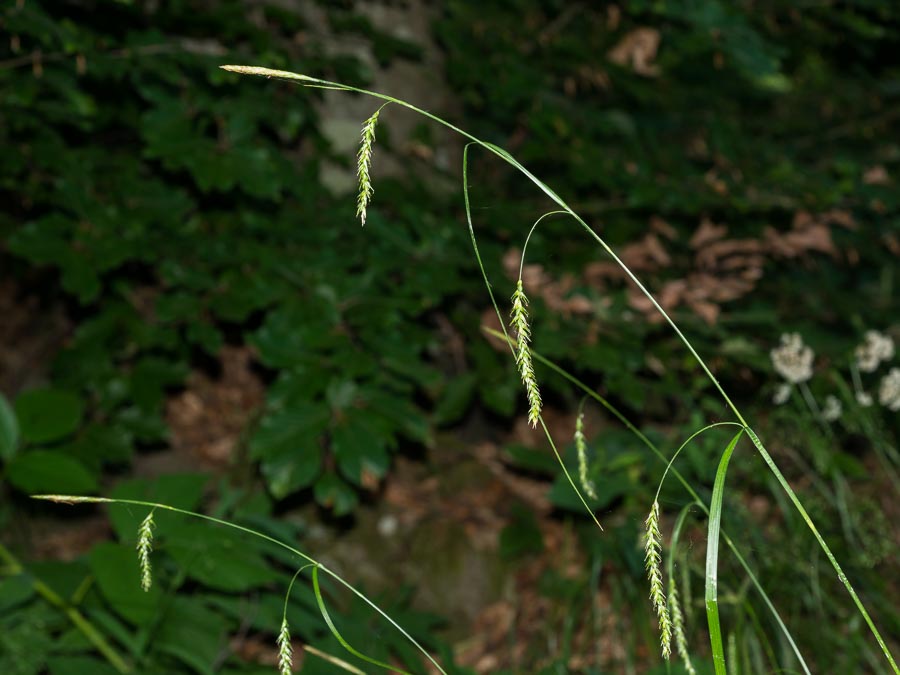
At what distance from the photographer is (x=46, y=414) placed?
5.61ft

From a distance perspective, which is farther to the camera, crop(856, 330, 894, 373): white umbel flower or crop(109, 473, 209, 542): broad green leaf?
crop(856, 330, 894, 373): white umbel flower

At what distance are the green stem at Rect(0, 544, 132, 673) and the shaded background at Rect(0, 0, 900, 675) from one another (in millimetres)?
12

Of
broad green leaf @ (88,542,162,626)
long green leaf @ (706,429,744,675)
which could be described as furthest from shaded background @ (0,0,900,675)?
long green leaf @ (706,429,744,675)

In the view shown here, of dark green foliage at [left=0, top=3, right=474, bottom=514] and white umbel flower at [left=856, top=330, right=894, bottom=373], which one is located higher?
white umbel flower at [left=856, top=330, right=894, bottom=373]

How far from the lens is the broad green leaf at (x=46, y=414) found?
167cm

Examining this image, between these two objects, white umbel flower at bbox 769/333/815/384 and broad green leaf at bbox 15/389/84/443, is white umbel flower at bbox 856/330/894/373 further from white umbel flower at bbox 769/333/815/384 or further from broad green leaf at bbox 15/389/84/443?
broad green leaf at bbox 15/389/84/443

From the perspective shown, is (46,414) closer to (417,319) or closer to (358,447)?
(358,447)

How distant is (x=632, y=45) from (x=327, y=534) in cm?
180

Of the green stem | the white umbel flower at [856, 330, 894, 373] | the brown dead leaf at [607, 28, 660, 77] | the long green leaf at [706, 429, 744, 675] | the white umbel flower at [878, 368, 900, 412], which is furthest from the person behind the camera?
the brown dead leaf at [607, 28, 660, 77]

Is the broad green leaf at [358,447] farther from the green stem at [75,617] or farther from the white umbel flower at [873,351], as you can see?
the white umbel flower at [873,351]

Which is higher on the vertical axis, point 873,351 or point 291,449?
point 873,351

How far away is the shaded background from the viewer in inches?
64.7

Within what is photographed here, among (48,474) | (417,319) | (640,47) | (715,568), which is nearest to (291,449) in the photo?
(48,474)

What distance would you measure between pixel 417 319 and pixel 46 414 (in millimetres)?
1059
